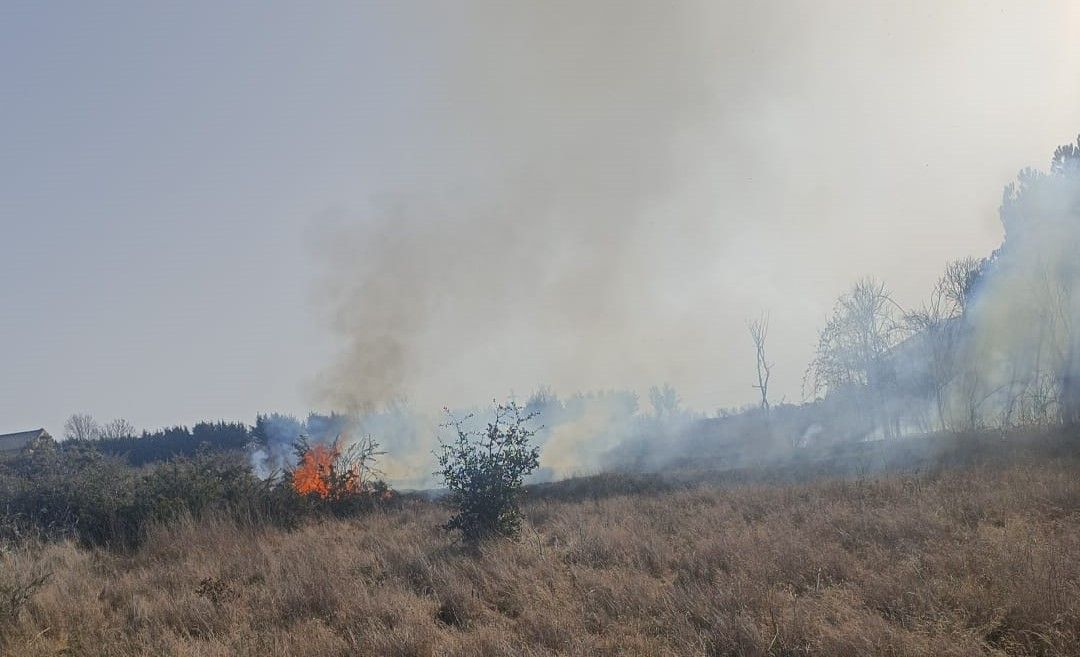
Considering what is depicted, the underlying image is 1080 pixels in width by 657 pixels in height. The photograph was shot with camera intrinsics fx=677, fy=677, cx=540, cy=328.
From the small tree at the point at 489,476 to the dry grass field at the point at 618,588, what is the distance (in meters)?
0.64

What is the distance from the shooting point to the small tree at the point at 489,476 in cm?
1066

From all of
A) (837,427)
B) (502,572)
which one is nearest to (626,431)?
(837,427)

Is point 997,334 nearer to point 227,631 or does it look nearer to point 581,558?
point 581,558

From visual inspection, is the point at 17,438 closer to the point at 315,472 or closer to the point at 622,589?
the point at 315,472

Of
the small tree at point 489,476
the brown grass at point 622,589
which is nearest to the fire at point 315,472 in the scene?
the brown grass at point 622,589

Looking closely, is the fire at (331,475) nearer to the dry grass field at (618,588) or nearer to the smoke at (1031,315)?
the dry grass field at (618,588)

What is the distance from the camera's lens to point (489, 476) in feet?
36.1

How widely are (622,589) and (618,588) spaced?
4 cm

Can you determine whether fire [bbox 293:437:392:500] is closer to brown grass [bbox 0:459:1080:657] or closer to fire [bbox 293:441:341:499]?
fire [bbox 293:441:341:499]

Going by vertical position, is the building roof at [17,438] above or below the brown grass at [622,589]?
above

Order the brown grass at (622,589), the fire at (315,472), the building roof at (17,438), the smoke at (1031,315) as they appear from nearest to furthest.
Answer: the brown grass at (622,589) → the fire at (315,472) → the smoke at (1031,315) → the building roof at (17,438)

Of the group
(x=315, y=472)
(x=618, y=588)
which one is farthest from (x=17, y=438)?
(x=618, y=588)

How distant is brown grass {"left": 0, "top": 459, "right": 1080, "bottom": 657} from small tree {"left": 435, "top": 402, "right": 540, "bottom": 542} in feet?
1.76

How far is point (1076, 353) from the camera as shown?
1125 inches
